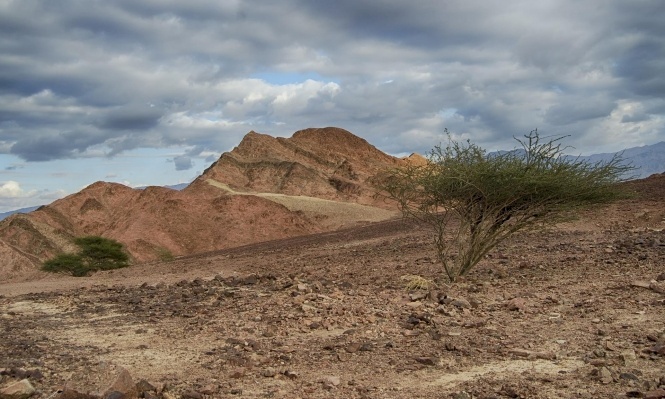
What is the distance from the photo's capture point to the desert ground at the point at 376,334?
6.65m

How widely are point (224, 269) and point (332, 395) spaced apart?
63.4ft

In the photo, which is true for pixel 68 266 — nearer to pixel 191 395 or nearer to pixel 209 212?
pixel 209 212

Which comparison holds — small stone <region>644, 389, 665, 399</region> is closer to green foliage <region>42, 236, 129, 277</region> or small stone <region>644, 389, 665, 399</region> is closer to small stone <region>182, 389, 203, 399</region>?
small stone <region>182, 389, 203, 399</region>

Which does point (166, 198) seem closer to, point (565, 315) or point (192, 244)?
point (192, 244)

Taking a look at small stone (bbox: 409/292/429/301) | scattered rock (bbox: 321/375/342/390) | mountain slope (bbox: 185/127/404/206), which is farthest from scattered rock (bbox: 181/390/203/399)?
mountain slope (bbox: 185/127/404/206)

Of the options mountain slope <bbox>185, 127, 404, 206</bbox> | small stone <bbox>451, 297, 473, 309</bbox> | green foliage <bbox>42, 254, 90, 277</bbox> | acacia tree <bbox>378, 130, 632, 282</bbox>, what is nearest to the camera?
small stone <bbox>451, 297, 473, 309</bbox>

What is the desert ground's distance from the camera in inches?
262

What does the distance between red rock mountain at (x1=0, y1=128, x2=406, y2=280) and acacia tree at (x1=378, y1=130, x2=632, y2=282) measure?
31504mm

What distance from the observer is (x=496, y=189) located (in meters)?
13.7

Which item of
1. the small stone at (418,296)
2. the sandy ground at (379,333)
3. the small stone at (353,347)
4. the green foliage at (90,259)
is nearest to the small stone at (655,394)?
the sandy ground at (379,333)

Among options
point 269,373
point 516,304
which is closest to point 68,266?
point 516,304

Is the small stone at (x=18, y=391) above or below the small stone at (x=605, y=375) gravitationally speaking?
above

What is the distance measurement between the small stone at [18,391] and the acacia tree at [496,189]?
29.0 feet

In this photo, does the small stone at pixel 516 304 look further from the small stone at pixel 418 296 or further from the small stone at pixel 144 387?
the small stone at pixel 144 387
